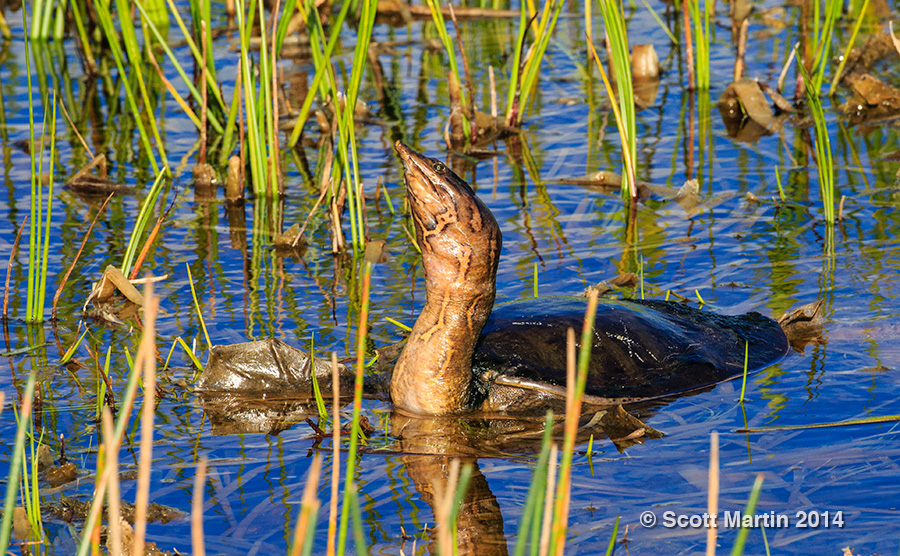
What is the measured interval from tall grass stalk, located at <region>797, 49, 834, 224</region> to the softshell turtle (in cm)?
111

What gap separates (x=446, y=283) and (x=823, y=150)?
235 centimetres

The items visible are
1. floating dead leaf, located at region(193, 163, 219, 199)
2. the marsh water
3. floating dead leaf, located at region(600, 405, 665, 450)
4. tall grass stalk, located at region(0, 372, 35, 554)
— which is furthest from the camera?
floating dead leaf, located at region(193, 163, 219, 199)

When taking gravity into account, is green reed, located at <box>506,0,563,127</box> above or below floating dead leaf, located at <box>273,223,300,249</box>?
above

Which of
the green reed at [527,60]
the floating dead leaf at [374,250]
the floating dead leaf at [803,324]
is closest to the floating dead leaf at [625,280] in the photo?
the floating dead leaf at [803,324]

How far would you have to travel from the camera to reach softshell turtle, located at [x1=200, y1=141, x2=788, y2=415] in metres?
3.26

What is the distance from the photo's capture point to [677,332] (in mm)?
3822

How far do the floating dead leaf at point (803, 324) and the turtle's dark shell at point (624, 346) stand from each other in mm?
96

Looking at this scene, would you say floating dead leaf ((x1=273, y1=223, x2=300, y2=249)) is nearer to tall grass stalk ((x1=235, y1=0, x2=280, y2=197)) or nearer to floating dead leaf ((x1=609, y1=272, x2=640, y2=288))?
tall grass stalk ((x1=235, y1=0, x2=280, y2=197))

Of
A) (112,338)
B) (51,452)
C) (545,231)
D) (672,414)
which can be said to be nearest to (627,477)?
(672,414)

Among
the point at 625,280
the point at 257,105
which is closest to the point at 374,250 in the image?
the point at 257,105

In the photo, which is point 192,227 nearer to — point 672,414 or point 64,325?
point 64,325

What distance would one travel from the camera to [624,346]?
3.68 m

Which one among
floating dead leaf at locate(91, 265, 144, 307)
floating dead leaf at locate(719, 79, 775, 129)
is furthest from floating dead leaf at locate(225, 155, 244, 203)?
floating dead leaf at locate(719, 79, 775, 129)

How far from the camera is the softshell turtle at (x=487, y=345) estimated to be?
3.26 m
